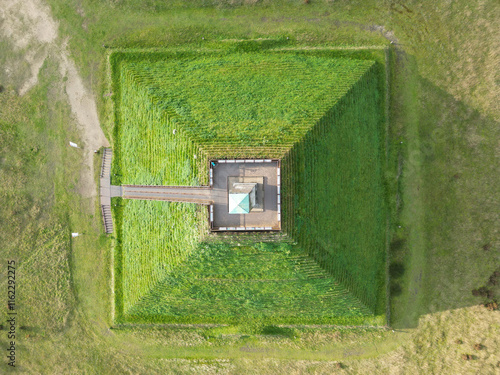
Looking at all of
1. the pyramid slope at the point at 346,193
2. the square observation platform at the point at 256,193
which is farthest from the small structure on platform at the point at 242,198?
the pyramid slope at the point at 346,193

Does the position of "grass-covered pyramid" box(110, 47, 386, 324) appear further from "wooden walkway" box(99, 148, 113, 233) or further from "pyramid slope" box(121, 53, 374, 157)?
"wooden walkway" box(99, 148, 113, 233)

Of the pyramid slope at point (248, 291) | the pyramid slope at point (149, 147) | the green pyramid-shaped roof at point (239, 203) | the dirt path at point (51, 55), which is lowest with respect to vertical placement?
the pyramid slope at point (248, 291)

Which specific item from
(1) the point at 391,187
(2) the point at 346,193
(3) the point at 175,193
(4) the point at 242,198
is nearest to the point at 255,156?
(4) the point at 242,198

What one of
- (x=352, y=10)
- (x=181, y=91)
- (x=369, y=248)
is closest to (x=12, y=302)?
(x=181, y=91)

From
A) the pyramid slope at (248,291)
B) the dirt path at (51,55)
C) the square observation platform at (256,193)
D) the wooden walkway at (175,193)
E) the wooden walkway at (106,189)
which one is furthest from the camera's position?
the dirt path at (51,55)

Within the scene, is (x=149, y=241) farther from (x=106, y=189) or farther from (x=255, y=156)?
(x=255, y=156)

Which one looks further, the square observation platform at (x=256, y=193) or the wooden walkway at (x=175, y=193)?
the wooden walkway at (x=175, y=193)

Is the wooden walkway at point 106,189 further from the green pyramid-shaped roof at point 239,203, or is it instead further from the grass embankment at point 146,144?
the green pyramid-shaped roof at point 239,203

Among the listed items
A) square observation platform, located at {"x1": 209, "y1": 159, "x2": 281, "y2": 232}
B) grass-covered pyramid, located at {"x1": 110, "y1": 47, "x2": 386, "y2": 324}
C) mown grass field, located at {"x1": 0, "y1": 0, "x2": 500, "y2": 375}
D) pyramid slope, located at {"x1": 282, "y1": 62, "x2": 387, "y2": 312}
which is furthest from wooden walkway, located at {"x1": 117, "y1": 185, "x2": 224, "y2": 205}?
pyramid slope, located at {"x1": 282, "y1": 62, "x2": 387, "y2": 312}
